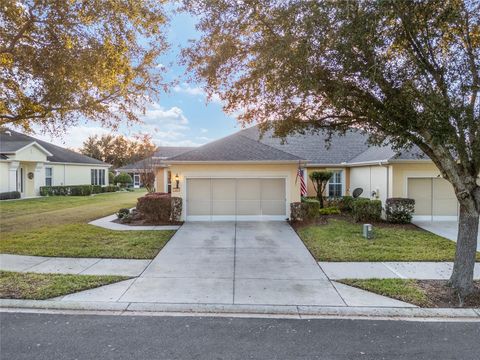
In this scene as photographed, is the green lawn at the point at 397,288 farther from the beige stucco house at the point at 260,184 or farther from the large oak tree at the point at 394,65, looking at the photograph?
the beige stucco house at the point at 260,184

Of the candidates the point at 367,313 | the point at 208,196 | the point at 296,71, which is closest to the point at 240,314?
the point at 367,313

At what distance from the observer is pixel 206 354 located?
4.01m

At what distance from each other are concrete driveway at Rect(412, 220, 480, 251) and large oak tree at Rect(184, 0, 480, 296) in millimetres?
6274

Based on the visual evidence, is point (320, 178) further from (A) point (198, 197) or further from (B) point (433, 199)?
(A) point (198, 197)

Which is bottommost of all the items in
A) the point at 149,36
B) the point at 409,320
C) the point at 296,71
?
the point at 409,320

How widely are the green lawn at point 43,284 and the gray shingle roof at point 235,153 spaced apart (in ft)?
25.3

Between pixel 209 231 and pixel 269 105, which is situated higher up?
pixel 269 105

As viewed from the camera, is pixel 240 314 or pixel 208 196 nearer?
pixel 240 314

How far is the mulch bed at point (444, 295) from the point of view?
5539 millimetres

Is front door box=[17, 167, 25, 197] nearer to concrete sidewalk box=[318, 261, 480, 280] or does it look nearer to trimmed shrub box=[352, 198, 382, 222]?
trimmed shrub box=[352, 198, 382, 222]

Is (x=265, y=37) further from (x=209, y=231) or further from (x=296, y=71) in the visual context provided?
(x=209, y=231)

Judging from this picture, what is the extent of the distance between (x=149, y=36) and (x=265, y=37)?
463cm

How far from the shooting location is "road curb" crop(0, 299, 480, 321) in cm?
520

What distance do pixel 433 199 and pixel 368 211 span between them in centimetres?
338
